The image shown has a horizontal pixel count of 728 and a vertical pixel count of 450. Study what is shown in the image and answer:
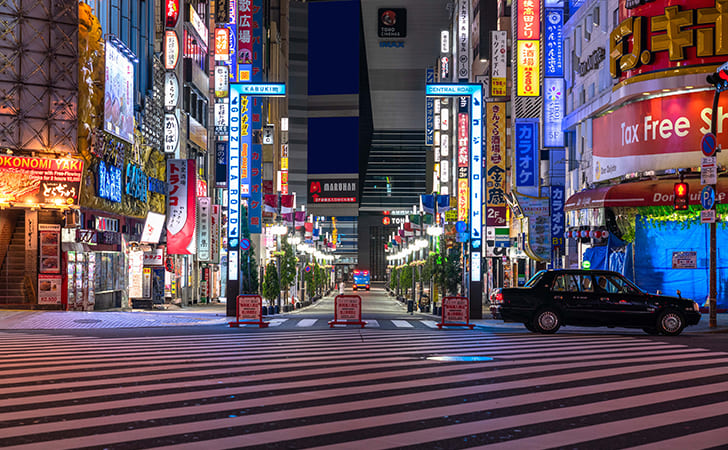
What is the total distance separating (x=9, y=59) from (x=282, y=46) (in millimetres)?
81780

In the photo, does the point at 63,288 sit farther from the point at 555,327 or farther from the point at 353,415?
the point at 353,415

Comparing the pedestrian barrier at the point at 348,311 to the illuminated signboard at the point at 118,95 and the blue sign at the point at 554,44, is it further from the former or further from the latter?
the blue sign at the point at 554,44

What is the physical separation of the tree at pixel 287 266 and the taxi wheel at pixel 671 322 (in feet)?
136

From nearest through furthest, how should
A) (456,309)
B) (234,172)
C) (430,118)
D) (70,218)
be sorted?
(456,309)
(234,172)
(70,218)
(430,118)

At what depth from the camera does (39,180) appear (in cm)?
3659

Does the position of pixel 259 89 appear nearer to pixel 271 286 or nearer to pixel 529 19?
pixel 529 19

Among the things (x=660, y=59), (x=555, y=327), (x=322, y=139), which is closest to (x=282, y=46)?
(x=322, y=139)

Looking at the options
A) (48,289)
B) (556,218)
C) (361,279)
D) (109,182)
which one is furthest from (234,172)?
(361,279)

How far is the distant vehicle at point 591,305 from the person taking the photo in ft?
80.2

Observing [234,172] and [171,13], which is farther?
[171,13]

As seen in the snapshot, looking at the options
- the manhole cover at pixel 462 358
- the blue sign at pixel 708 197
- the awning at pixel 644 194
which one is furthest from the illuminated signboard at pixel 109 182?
the manhole cover at pixel 462 358

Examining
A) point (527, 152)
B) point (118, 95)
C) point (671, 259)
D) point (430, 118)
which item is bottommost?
point (671, 259)

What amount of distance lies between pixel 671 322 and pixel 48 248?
24650 millimetres

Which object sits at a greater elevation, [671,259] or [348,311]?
[671,259]
